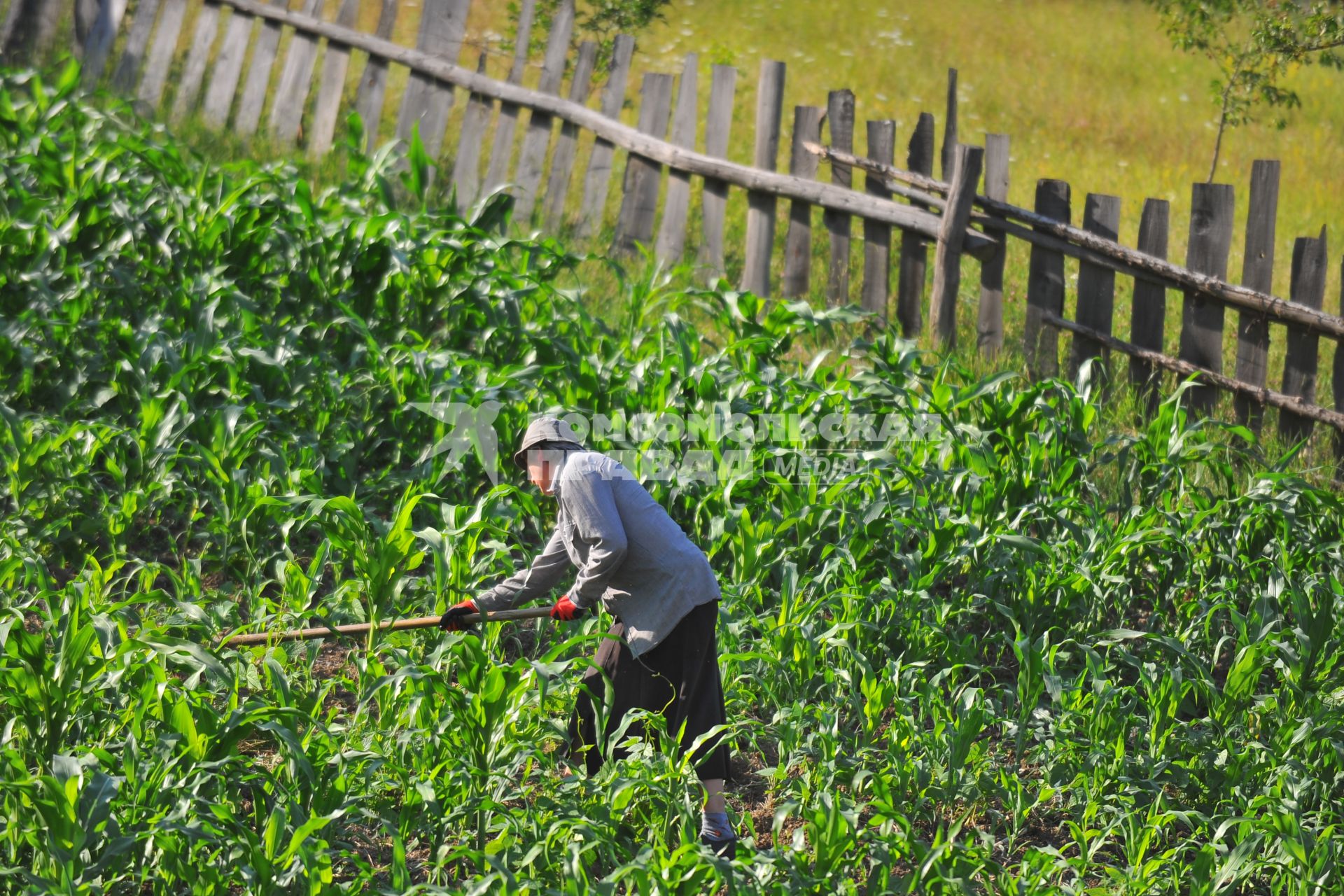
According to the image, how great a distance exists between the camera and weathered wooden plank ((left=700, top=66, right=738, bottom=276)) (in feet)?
24.9

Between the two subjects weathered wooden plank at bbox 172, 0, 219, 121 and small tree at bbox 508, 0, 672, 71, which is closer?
small tree at bbox 508, 0, 672, 71

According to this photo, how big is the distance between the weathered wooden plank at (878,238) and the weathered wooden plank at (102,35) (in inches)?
261

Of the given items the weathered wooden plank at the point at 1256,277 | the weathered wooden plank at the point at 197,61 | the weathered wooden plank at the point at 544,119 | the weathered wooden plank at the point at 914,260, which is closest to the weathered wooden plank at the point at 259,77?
the weathered wooden plank at the point at 197,61

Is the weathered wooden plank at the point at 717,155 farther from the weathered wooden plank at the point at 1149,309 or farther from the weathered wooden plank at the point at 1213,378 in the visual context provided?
the weathered wooden plank at the point at 1149,309

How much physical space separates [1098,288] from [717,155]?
8.19ft

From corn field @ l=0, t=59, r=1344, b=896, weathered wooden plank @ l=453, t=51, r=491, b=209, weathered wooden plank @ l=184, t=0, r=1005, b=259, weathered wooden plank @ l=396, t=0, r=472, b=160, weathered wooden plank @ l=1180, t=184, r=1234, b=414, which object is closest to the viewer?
corn field @ l=0, t=59, r=1344, b=896

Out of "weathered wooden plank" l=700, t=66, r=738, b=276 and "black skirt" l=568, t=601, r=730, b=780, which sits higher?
"weathered wooden plank" l=700, t=66, r=738, b=276

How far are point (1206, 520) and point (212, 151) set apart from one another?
284 inches

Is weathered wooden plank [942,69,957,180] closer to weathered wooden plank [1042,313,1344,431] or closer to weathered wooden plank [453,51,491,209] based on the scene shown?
weathered wooden plank [1042,313,1344,431]

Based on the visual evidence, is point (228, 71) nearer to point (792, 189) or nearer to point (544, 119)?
point (544, 119)

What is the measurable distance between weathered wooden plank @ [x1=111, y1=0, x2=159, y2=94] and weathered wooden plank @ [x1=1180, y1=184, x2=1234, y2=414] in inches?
319

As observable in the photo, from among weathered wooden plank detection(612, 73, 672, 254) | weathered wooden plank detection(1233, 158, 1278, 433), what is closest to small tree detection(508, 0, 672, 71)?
weathered wooden plank detection(612, 73, 672, 254)

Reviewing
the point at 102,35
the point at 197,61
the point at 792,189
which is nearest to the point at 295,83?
the point at 197,61

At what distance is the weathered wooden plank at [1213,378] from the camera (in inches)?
229
